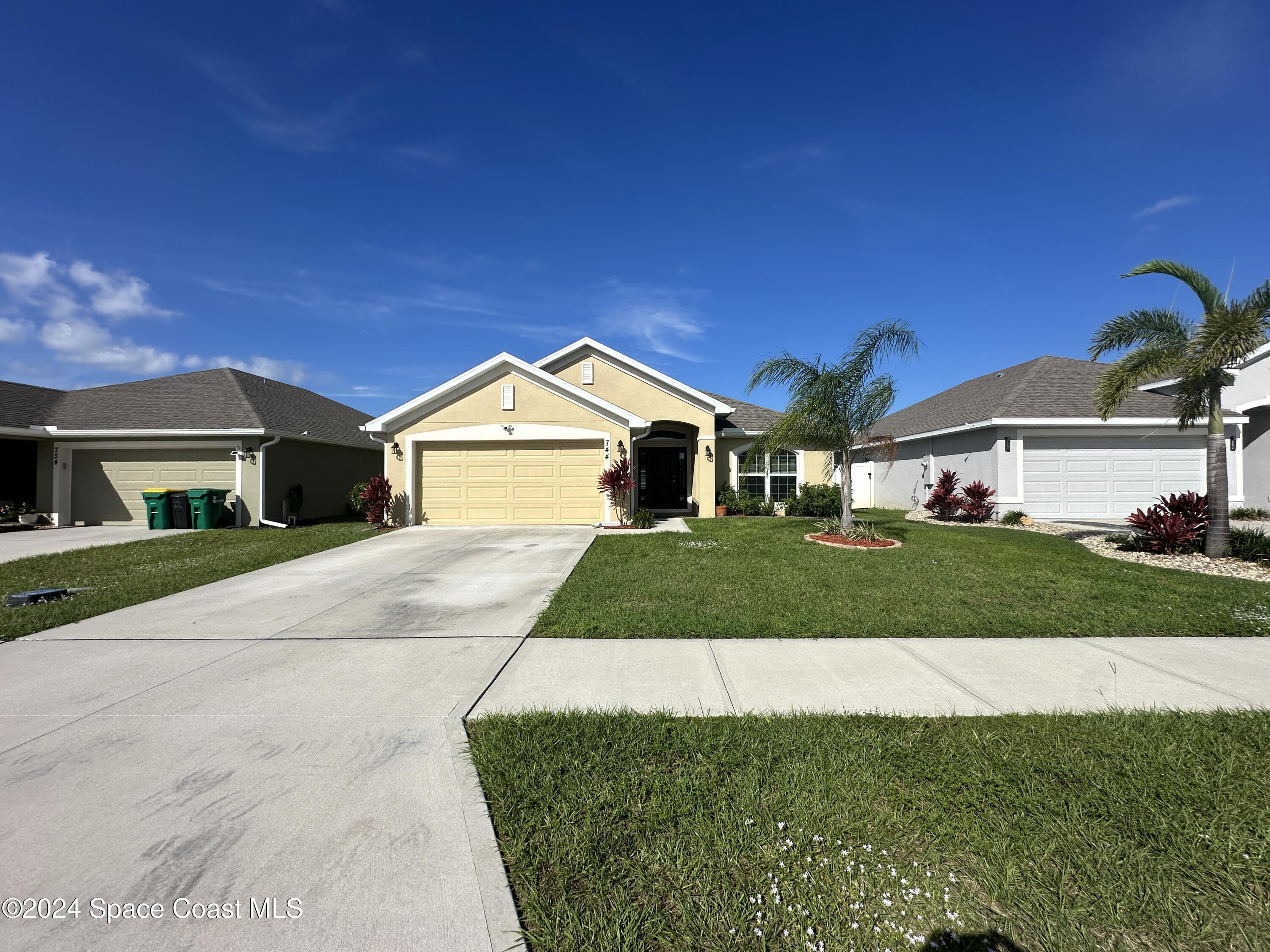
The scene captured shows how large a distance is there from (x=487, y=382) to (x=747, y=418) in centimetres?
935

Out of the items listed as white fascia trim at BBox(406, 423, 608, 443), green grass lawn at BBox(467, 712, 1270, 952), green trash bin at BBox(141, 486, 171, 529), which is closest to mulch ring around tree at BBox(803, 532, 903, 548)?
white fascia trim at BBox(406, 423, 608, 443)

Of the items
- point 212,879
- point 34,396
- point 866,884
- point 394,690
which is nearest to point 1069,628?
point 866,884

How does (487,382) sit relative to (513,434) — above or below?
above

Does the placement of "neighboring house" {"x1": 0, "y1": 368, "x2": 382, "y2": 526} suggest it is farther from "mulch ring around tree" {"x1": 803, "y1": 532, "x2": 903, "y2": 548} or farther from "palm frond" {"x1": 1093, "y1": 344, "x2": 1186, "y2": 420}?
"palm frond" {"x1": 1093, "y1": 344, "x2": 1186, "y2": 420}

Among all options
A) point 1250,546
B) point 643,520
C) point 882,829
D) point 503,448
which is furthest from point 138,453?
point 1250,546

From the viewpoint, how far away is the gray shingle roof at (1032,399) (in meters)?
16.8

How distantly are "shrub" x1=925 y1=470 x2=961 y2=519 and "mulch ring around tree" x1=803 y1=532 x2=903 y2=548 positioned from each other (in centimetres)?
646

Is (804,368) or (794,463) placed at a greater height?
(804,368)

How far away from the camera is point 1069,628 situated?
585 cm

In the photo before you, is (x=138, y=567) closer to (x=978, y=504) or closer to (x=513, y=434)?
(x=513, y=434)

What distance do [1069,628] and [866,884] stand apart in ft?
16.3

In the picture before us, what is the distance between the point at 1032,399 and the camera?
1722cm

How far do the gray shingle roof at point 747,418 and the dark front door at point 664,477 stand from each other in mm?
1722

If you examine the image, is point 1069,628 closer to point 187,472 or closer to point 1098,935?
point 1098,935
